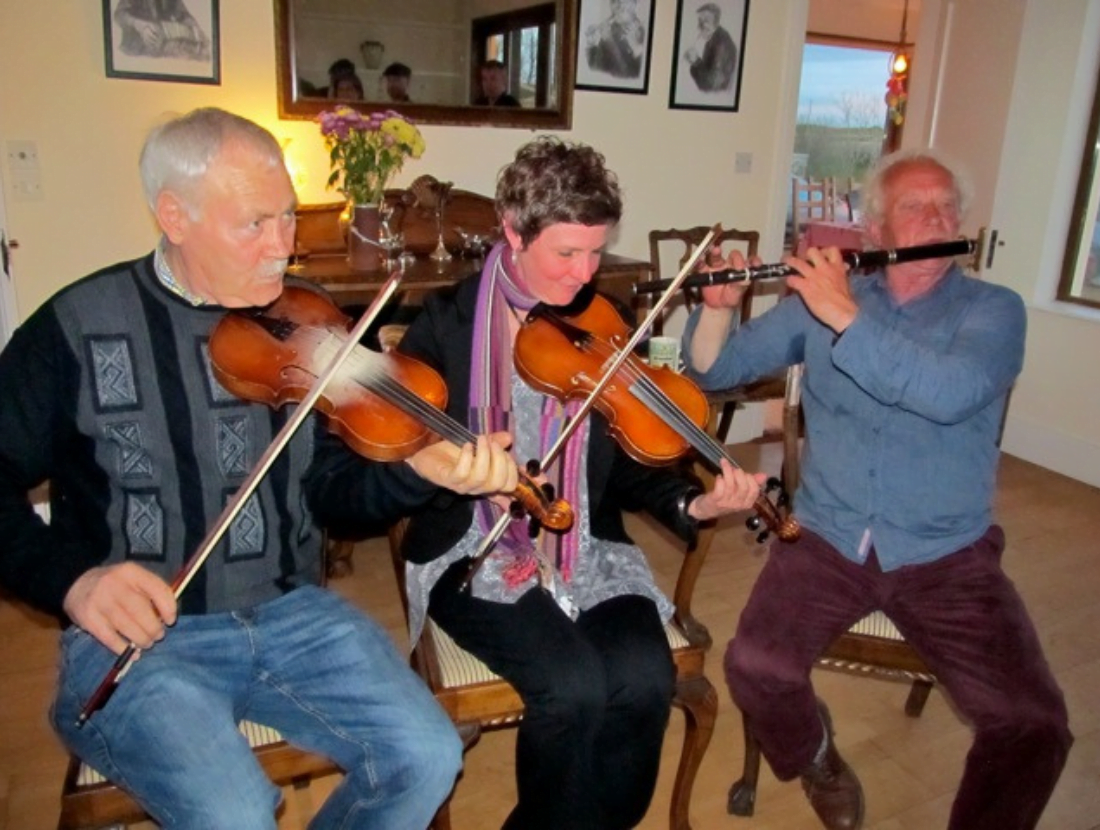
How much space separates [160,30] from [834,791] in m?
2.58

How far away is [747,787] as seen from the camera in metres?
1.79

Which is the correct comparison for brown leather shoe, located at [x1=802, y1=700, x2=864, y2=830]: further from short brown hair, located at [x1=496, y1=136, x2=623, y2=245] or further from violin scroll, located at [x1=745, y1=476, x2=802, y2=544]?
short brown hair, located at [x1=496, y1=136, x2=623, y2=245]

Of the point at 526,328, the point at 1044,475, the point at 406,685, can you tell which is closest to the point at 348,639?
the point at 406,685

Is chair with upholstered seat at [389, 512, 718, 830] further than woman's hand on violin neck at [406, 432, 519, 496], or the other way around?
chair with upholstered seat at [389, 512, 718, 830]

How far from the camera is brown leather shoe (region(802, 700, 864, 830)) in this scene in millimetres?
1680

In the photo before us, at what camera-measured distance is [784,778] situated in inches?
64.8

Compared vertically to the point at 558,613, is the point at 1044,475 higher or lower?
lower

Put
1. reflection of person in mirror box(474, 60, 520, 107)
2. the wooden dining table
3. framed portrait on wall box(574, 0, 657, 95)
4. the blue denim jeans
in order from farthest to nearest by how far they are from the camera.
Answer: the wooden dining table < framed portrait on wall box(574, 0, 657, 95) < reflection of person in mirror box(474, 60, 520, 107) < the blue denim jeans

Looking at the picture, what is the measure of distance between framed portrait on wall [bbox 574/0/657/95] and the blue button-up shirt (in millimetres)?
1718

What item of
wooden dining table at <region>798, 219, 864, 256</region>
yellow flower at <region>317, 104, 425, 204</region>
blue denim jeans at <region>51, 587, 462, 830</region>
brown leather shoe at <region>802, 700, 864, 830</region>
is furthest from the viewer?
wooden dining table at <region>798, 219, 864, 256</region>

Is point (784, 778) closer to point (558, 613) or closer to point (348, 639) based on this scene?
point (558, 613)

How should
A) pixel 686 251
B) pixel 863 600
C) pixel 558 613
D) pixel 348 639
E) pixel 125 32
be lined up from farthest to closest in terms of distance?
pixel 686 251
pixel 125 32
pixel 863 600
pixel 558 613
pixel 348 639

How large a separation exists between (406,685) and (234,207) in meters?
0.72

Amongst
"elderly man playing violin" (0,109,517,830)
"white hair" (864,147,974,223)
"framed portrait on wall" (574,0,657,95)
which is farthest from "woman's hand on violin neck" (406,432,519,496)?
"framed portrait on wall" (574,0,657,95)
